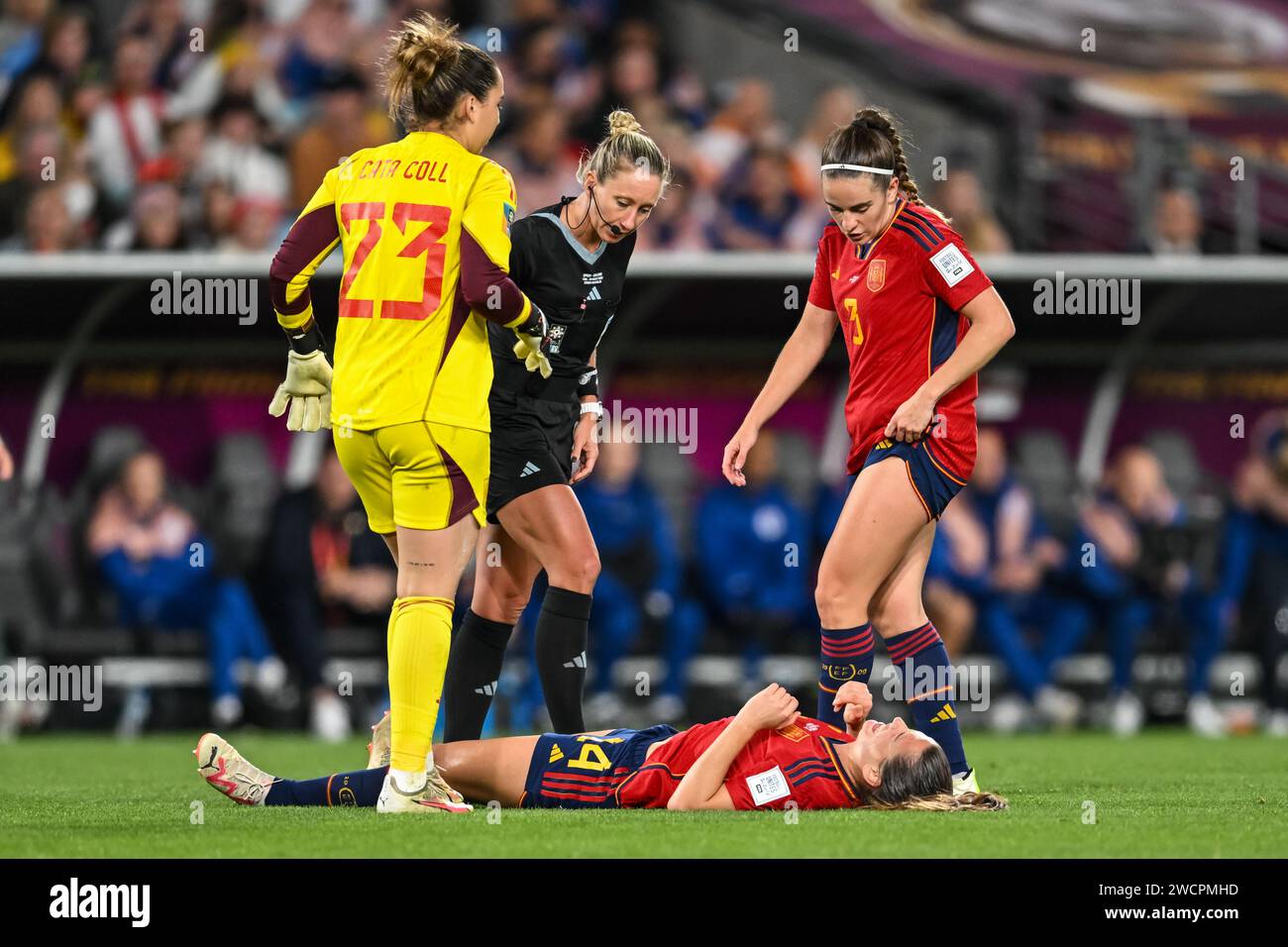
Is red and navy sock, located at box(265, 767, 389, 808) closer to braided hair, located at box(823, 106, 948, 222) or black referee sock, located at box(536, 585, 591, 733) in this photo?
black referee sock, located at box(536, 585, 591, 733)

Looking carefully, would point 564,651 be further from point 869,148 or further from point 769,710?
point 869,148

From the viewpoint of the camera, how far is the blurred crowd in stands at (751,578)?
11602 millimetres

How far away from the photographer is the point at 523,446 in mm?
6453

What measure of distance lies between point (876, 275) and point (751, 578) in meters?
5.98

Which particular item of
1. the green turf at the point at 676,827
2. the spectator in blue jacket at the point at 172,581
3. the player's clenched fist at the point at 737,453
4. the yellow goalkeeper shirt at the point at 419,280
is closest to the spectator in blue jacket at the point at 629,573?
the spectator in blue jacket at the point at 172,581

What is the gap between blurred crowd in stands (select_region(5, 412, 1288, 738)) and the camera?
11.6 metres

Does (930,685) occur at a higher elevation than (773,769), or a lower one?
higher

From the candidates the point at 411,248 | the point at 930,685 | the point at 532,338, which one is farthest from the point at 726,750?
the point at 411,248

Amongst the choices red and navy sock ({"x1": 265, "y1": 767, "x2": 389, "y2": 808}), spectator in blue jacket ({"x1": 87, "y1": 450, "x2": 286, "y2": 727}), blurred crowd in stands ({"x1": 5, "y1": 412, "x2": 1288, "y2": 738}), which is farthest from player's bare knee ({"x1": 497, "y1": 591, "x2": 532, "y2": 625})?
spectator in blue jacket ({"x1": 87, "y1": 450, "x2": 286, "y2": 727})

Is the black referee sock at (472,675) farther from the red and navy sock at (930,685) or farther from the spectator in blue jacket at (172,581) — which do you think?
the spectator in blue jacket at (172,581)

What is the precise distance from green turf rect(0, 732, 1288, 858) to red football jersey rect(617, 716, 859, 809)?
0.08 meters
